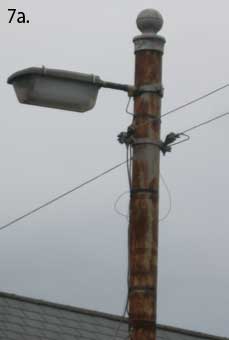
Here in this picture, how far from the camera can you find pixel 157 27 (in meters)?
12.8

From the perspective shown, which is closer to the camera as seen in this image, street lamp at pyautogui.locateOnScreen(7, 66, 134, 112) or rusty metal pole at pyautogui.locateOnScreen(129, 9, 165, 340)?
rusty metal pole at pyautogui.locateOnScreen(129, 9, 165, 340)

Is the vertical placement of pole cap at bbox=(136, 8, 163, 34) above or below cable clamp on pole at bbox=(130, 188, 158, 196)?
above

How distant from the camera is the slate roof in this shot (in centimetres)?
2817

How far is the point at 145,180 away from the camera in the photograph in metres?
12.6

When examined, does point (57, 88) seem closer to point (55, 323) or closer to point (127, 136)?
point (127, 136)

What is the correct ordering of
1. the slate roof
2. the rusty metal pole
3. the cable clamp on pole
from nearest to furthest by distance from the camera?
the rusty metal pole → the cable clamp on pole → the slate roof

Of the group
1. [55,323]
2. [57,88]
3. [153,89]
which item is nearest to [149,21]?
[153,89]

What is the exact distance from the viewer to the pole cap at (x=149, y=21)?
1275cm

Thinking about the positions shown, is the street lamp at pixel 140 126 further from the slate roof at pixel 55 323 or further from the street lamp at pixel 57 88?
the slate roof at pixel 55 323

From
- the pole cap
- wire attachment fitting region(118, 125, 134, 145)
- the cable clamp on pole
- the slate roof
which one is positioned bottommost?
the cable clamp on pole

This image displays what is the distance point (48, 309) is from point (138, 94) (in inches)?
713

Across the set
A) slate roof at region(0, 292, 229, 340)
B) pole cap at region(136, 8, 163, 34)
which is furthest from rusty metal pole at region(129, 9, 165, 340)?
slate roof at region(0, 292, 229, 340)

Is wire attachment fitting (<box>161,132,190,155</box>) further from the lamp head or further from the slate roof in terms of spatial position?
the slate roof

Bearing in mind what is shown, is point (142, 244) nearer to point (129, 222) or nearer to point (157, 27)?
point (129, 222)
